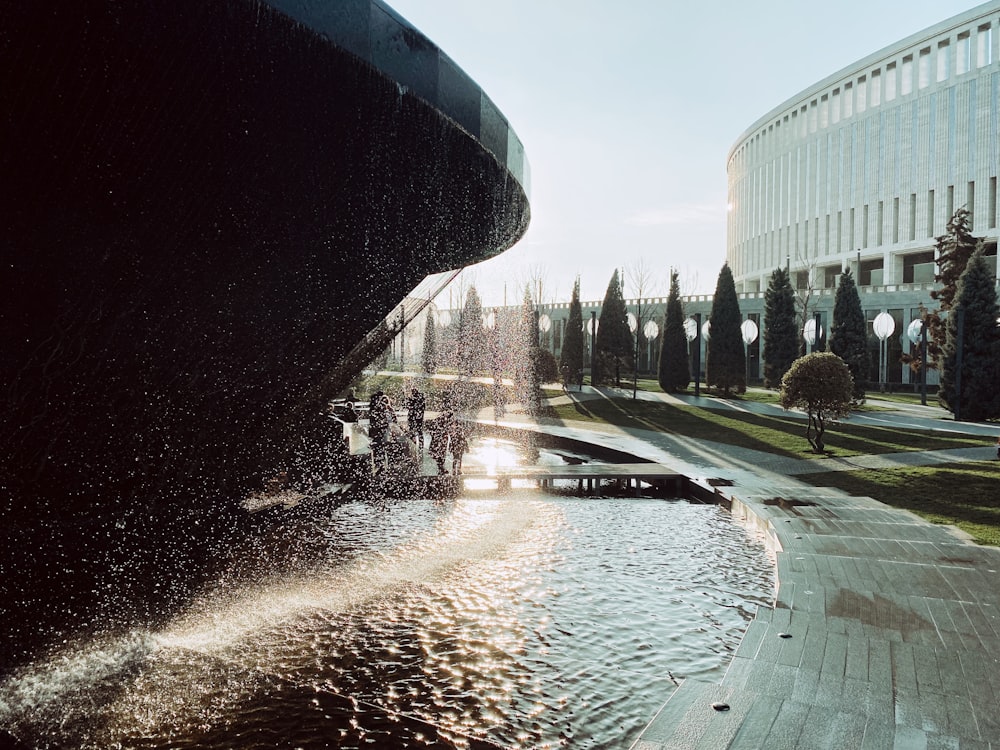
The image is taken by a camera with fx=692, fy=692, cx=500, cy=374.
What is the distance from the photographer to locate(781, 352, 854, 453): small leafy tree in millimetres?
12641

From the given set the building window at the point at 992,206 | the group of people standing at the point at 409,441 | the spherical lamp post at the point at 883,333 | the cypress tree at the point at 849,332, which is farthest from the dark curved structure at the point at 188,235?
the building window at the point at 992,206

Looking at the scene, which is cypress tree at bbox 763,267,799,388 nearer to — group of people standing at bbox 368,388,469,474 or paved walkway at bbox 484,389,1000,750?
group of people standing at bbox 368,388,469,474

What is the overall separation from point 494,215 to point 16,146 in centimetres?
370

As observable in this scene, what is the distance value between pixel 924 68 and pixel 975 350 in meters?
31.2

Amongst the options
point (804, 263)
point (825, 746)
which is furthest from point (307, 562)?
point (804, 263)

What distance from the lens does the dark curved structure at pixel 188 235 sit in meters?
2.87

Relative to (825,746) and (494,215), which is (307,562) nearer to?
(494,215)

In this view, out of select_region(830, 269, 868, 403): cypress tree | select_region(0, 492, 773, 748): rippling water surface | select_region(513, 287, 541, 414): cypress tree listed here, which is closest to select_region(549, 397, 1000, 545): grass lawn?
select_region(513, 287, 541, 414): cypress tree

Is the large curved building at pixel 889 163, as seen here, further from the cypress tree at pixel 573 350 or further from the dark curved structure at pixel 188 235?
the dark curved structure at pixel 188 235

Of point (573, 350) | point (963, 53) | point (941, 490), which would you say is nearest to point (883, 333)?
point (573, 350)

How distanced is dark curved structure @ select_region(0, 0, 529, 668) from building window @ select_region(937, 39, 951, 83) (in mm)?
46589

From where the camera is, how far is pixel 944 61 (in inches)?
1633

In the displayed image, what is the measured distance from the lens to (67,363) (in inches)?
165

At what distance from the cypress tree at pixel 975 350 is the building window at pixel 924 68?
92.4ft
